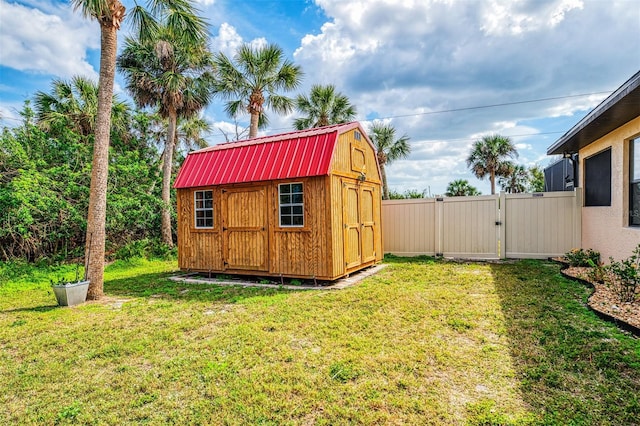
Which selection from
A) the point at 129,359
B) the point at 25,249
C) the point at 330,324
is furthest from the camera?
the point at 25,249

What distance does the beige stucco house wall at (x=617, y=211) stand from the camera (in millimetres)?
5520

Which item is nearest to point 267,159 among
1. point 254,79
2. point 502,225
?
point 502,225

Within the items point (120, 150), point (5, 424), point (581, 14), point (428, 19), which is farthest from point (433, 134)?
point (5, 424)

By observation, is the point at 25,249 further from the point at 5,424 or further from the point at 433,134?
the point at 433,134

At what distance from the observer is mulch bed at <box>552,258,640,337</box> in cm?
345

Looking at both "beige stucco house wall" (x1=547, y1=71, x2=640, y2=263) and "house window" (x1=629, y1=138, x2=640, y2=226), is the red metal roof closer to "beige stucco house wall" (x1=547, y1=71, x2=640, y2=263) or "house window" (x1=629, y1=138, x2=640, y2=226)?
"beige stucco house wall" (x1=547, y1=71, x2=640, y2=263)

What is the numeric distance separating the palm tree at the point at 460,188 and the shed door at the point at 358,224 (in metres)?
11.6

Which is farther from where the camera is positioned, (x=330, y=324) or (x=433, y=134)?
(x=433, y=134)

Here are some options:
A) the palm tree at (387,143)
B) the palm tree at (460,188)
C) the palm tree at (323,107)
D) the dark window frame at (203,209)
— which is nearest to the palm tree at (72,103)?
the dark window frame at (203,209)

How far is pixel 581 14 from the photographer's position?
6.83m

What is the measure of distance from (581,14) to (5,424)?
407 inches

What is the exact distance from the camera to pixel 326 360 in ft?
9.90

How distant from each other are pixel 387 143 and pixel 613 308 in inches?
545

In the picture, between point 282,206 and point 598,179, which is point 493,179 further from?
point 282,206
